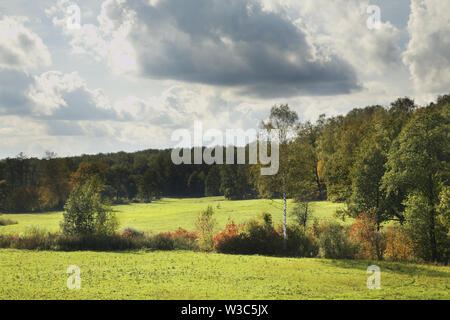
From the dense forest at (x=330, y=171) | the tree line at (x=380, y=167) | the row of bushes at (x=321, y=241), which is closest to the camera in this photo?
the row of bushes at (x=321, y=241)

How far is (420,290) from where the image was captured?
25.4 meters

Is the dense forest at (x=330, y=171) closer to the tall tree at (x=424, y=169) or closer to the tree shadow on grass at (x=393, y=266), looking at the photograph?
the tall tree at (x=424, y=169)

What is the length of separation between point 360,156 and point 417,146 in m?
10.8

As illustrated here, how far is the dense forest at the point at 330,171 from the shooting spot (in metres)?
43.1

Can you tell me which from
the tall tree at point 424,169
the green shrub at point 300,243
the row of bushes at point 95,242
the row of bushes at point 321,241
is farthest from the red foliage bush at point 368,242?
the row of bushes at point 95,242

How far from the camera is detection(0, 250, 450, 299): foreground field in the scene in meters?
24.3

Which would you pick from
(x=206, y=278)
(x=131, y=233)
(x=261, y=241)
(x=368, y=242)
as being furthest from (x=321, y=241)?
(x=131, y=233)

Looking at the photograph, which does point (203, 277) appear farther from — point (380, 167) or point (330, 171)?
point (330, 171)

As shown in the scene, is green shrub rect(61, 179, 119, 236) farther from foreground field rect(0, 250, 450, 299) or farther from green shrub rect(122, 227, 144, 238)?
foreground field rect(0, 250, 450, 299)

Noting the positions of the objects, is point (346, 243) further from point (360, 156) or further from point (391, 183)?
point (360, 156)

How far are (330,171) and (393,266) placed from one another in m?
37.6

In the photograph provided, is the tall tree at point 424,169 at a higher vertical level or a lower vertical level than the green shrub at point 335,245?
higher

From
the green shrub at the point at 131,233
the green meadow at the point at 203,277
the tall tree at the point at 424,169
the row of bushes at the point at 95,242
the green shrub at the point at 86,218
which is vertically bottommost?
the green meadow at the point at 203,277
